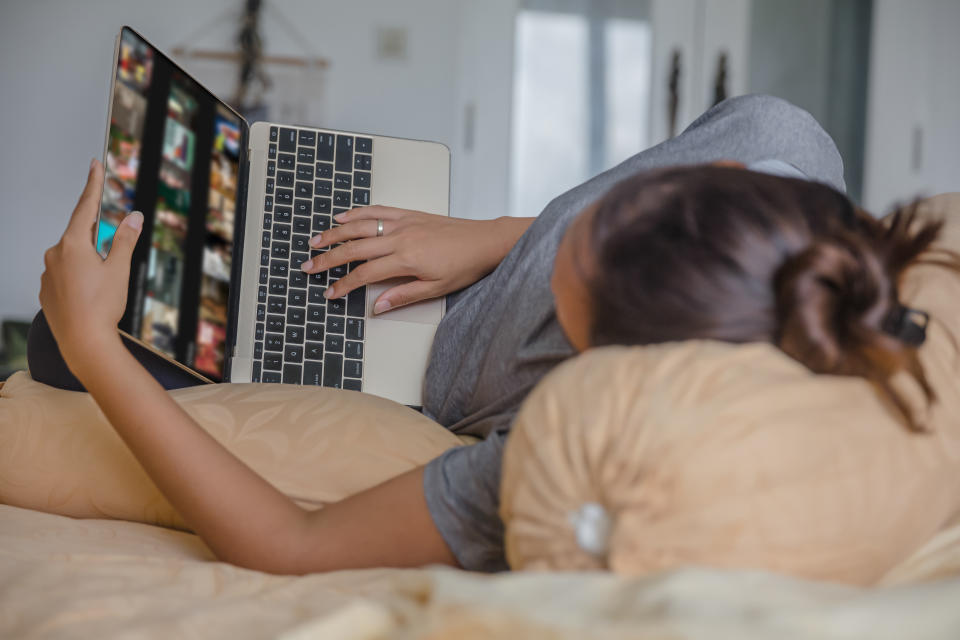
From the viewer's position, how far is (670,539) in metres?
0.36

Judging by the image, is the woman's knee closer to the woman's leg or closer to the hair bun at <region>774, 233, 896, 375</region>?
the hair bun at <region>774, 233, 896, 375</region>

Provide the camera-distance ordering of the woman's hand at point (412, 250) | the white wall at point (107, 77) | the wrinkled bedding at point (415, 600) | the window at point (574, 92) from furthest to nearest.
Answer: the window at point (574, 92)
the white wall at point (107, 77)
the woman's hand at point (412, 250)
the wrinkled bedding at point (415, 600)

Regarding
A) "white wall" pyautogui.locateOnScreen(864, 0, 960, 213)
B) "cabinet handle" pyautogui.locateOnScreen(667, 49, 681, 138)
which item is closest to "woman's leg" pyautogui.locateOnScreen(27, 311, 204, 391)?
"cabinet handle" pyautogui.locateOnScreen(667, 49, 681, 138)

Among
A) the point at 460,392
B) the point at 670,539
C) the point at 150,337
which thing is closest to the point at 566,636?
the point at 670,539

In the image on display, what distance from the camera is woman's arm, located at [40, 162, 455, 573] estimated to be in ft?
1.78

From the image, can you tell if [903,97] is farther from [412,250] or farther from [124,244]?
[124,244]

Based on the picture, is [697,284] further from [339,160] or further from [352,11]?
[352,11]

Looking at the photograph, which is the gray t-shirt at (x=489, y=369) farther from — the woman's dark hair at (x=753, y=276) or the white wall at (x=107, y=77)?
the white wall at (x=107, y=77)

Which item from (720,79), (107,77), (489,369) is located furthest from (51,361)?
(720,79)

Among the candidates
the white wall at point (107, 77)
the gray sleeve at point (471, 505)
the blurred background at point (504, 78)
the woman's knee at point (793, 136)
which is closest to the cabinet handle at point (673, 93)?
the blurred background at point (504, 78)

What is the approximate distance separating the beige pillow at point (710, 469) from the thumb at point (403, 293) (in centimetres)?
53

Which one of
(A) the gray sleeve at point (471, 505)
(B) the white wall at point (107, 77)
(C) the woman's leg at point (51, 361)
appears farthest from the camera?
(B) the white wall at point (107, 77)

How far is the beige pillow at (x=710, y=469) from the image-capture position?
1.18ft

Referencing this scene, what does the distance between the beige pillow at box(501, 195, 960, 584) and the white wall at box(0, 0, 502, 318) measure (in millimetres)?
2326
